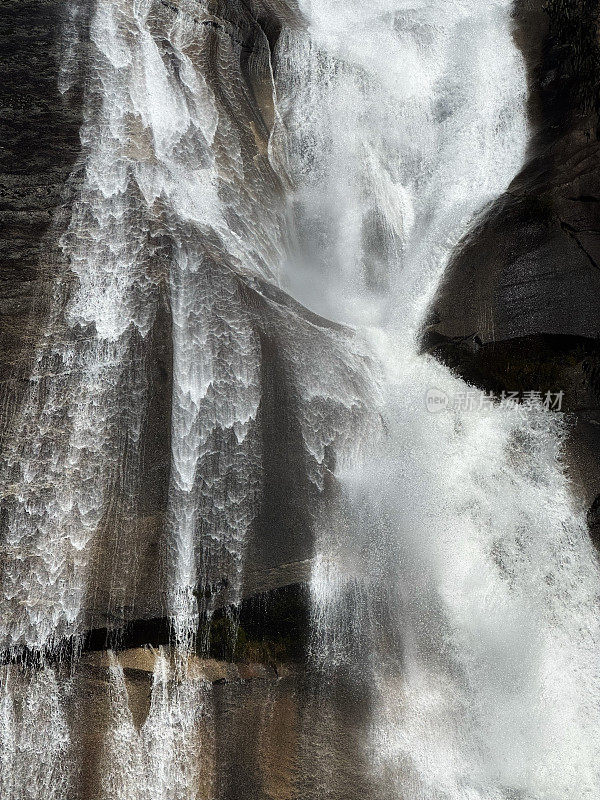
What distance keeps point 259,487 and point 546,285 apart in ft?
14.9

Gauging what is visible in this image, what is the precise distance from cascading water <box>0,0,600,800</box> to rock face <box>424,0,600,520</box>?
0.35m

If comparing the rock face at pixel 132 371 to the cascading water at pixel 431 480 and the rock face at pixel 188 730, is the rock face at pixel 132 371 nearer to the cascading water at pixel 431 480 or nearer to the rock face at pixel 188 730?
the rock face at pixel 188 730

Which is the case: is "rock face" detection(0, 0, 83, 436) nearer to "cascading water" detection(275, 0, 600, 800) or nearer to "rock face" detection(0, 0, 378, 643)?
"rock face" detection(0, 0, 378, 643)

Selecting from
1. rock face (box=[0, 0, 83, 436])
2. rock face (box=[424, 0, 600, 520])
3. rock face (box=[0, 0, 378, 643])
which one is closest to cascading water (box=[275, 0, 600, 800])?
rock face (box=[424, 0, 600, 520])

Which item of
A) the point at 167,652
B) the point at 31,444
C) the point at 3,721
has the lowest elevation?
the point at 3,721

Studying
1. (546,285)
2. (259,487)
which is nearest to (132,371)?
(259,487)

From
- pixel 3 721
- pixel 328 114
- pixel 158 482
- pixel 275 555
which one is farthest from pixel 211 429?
pixel 328 114

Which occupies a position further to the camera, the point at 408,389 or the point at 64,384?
the point at 408,389

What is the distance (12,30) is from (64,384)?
5644mm

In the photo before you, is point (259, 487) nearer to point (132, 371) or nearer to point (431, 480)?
point (132, 371)

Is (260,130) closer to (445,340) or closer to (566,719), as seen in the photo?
(445,340)

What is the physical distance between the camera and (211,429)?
7098mm

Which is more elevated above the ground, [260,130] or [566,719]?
[260,130]

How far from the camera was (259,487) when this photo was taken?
6.99m
